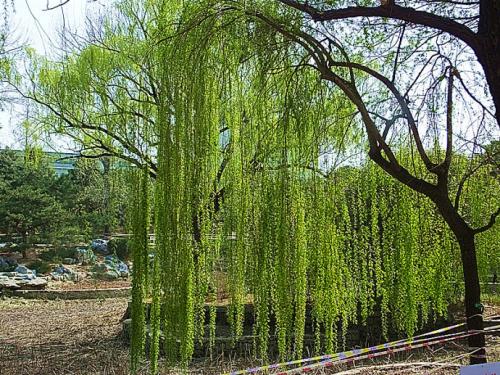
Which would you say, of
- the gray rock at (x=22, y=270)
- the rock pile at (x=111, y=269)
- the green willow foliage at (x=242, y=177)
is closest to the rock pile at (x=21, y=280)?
the gray rock at (x=22, y=270)

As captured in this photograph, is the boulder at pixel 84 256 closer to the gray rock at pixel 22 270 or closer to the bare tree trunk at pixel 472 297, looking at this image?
the gray rock at pixel 22 270

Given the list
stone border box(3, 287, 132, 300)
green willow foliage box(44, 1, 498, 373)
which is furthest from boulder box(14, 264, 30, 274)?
green willow foliage box(44, 1, 498, 373)

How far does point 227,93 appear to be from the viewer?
117 inches

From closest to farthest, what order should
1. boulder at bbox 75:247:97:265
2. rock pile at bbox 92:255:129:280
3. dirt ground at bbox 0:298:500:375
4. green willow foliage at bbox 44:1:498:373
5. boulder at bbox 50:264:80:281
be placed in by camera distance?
1. green willow foliage at bbox 44:1:498:373
2. dirt ground at bbox 0:298:500:375
3. boulder at bbox 50:264:80:281
4. rock pile at bbox 92:255:129:280
5. boulder at bbox 75:247:97:265

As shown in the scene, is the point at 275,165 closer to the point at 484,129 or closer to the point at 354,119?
the point at 354,119

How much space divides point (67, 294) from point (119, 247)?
3.34 meters

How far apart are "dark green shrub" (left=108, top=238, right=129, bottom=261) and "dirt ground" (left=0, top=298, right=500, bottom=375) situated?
3858 mm

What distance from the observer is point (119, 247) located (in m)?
14.4

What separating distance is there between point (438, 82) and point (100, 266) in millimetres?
11021

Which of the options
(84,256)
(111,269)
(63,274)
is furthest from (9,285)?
(84,256)

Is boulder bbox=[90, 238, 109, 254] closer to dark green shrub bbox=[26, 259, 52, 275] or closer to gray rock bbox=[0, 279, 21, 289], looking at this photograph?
dark green shrub bbox=[26, 259, 52, 275]

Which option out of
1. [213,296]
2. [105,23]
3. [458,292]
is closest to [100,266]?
[105,23]

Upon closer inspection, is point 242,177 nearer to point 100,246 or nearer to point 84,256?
point 84,256

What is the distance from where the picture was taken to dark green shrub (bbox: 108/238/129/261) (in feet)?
46.2
